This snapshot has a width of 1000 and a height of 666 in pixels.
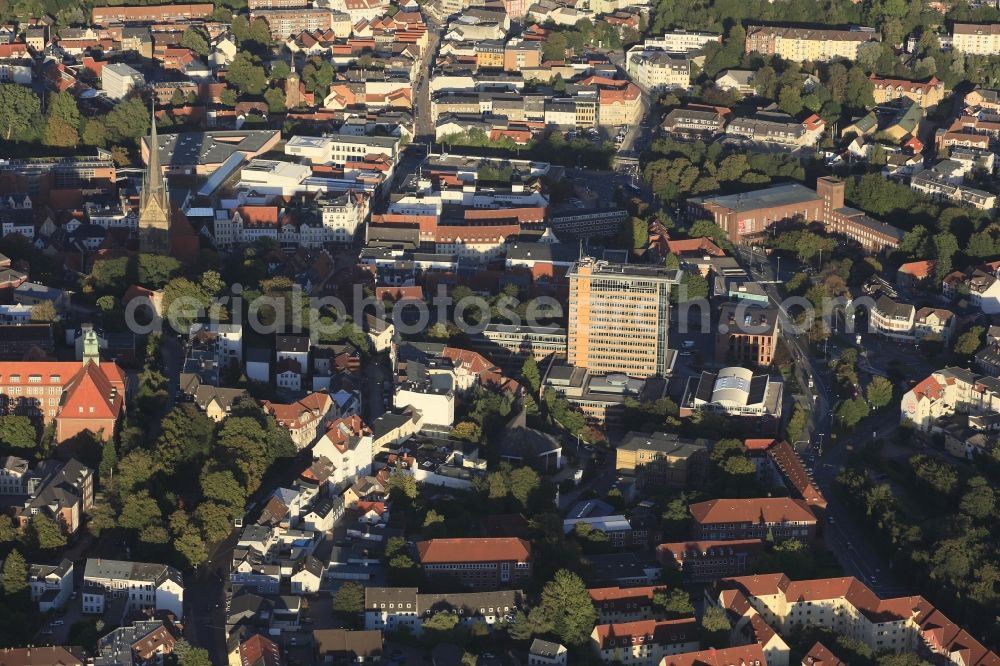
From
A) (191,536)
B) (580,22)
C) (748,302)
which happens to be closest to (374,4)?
(580,22)

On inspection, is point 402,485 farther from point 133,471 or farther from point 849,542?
point 849,542

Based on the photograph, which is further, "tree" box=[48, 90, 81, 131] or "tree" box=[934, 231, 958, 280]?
"tree" box=[48, 90, 81, 131]

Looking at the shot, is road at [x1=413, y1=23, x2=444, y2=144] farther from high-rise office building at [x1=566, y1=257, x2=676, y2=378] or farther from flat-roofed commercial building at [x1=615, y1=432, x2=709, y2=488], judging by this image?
flat-roofed commercial building at [x1=615, y1=432, x2=709, y2=488]

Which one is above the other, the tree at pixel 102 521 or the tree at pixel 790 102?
the tree at pixel 790 102

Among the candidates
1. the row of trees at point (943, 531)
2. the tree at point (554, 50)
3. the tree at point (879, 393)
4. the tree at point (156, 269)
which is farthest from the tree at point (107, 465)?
the tree at point (554, 50)

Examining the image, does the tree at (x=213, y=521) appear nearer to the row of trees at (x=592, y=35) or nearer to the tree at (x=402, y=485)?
the tree at (x=402, y=485)

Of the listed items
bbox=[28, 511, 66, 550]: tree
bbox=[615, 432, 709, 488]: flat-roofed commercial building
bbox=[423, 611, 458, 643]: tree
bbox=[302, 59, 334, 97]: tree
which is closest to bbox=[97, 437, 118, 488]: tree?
bbox=[28, 511, 66, 550]: tree
